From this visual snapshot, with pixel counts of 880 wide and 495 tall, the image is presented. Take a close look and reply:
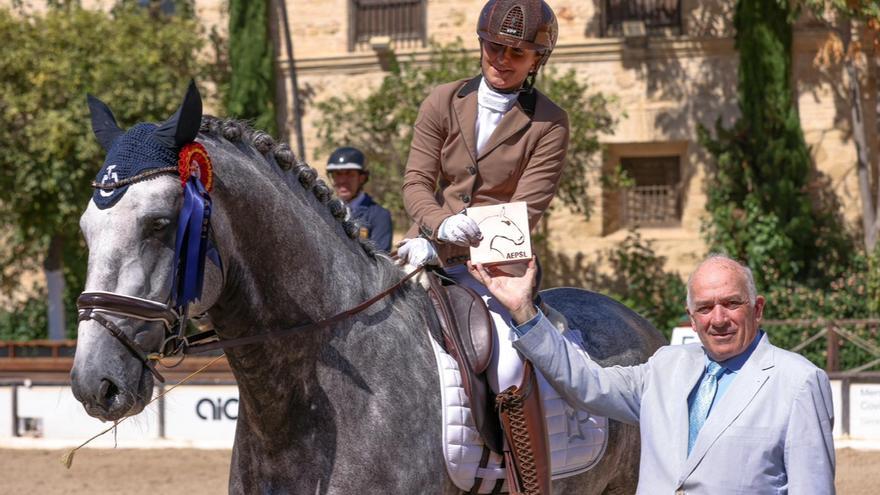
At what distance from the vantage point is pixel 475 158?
509 centimetres

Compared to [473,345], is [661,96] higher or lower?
higher

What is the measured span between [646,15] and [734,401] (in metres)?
16.8

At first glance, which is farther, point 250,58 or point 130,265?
point 250,58

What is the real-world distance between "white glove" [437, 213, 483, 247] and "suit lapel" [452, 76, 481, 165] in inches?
17.6

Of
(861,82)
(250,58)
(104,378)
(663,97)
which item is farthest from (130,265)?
(250,58)

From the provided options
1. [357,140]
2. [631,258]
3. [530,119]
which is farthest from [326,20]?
[530,119]

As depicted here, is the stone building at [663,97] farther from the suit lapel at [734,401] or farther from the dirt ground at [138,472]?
the suit lapel at [734,401]

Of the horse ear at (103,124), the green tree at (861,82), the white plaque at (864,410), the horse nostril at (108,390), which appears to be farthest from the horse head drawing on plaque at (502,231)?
the green tree at (861,82)

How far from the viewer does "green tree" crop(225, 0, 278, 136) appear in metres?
20.6

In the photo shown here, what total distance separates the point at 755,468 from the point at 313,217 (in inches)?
71.8

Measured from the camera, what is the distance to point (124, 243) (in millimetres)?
3883

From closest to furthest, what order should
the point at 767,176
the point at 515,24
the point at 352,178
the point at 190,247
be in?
the point at 190,247 < the point at 515,24 < the point at 352,178 < the point at 767,176

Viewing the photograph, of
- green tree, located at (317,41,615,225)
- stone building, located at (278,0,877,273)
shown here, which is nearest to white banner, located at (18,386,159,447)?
A: green tree, located at (317,41,615,225)

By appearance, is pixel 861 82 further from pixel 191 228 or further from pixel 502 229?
pixel 191 228
